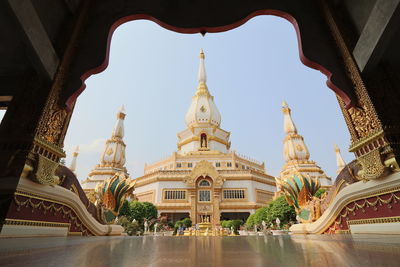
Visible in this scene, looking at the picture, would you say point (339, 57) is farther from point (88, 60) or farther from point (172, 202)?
point (172, 202)

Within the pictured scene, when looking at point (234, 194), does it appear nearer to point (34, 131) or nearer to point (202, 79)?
point (202, 79)

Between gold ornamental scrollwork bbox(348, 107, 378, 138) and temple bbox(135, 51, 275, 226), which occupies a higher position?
temple bbox(135, 51, 275, 226)

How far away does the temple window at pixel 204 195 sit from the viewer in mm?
24016

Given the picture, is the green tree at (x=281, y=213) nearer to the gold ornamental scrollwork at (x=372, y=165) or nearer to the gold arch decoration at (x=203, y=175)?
the gold arch decoration at (x=203, y=175)

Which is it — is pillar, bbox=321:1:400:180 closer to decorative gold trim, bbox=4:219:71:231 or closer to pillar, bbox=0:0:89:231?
pillar, bbox=0:0:89:231

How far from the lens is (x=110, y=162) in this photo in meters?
25.3

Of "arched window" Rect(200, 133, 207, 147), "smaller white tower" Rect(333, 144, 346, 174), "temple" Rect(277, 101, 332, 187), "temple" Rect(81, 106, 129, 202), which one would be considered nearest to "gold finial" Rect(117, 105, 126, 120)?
"temple" Rect(81, 106, 129, 202)

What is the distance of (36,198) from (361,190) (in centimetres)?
502

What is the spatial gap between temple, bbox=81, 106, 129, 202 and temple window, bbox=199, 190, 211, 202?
28.7ft

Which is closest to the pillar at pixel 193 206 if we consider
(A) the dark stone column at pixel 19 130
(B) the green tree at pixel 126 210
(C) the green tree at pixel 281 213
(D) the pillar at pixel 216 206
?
(D) the pillar at pixel 216 206

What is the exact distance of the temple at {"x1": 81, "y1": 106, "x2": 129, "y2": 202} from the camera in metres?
24.4

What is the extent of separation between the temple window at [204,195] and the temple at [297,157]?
8584 mm

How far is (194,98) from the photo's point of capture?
122 feet

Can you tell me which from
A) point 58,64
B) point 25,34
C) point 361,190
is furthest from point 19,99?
point 361,190
